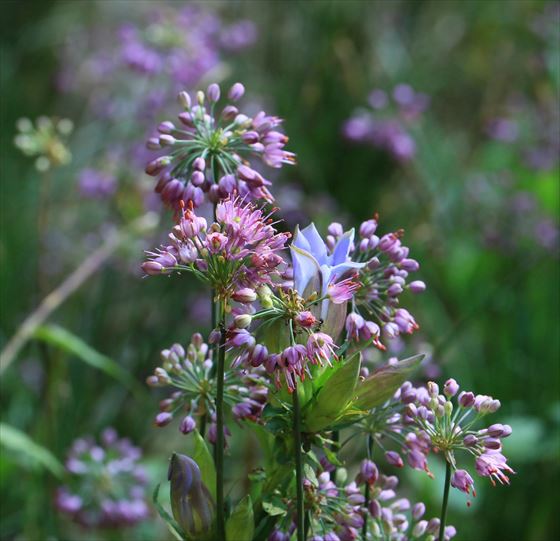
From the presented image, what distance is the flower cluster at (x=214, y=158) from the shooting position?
2.27 feet

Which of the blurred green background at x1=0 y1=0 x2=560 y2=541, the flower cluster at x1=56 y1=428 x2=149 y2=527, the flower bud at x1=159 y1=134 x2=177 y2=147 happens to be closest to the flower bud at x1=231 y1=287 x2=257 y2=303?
the flower bud at x1=159 y1=134 x2=177 y2=147

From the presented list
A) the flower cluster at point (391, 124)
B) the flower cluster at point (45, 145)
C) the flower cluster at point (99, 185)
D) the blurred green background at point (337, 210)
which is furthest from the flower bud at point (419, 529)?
the flower cluster at point (391, 124)

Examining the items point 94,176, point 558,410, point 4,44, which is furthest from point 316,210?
point 4,44

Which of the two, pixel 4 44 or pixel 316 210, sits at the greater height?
pixel 4 44

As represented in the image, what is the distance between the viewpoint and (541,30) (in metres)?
2.81

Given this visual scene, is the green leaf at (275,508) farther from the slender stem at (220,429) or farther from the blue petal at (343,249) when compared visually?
the blue petal at (343,249)

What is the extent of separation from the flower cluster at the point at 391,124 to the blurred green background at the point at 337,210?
1.6 inches

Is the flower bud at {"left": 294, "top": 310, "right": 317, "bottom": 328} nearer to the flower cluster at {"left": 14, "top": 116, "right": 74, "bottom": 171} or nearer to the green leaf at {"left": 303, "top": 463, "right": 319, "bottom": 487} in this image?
the green leaf at {"left": 303, "top": 463, "right": 319, "bottom": 487}

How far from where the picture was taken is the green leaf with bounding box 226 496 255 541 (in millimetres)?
601

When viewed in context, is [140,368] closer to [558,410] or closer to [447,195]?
[558,410]

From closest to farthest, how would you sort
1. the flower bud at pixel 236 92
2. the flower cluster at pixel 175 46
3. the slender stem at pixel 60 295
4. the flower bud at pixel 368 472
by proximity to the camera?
1. the flower bud at pixel 368 472
2. the flower bud at pixel 236 92
3. the slender stem at pixel 60 295
4. the flower cluster at pixel 175 46

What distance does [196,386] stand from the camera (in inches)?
27.6

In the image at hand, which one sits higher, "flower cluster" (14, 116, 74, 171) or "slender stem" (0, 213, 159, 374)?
"flower cluster" (14, 116, 74, 171)

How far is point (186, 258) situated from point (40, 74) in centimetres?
316
